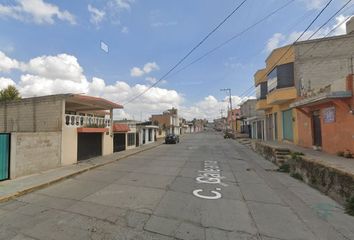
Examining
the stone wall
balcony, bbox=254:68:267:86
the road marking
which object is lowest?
the road marking

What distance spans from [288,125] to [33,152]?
17.9m

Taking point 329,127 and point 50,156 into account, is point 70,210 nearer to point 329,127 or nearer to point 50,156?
point 50,156

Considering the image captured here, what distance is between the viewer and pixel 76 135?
48.3 ft

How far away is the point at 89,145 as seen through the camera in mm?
16984

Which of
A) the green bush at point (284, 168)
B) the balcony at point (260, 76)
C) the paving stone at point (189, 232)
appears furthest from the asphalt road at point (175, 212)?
the balcony at point (260, 76)

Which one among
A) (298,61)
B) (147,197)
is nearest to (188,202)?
(147,197)

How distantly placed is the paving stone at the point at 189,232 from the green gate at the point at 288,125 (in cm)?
1575

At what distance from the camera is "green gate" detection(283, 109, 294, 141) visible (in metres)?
18.2

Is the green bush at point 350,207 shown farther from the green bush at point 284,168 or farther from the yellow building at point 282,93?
the yellow building at point 282,93

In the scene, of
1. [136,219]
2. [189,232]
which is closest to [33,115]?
[136,219]

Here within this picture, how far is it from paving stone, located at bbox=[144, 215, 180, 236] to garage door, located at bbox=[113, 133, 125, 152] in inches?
672

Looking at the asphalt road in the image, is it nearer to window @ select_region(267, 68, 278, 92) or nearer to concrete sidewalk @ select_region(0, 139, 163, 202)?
concrete sidewalk @ select_region(0, 139, 163, 202)

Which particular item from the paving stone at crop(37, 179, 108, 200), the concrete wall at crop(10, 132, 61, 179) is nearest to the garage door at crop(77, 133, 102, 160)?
the concrete wall at crop(10, 132, 61, 179)

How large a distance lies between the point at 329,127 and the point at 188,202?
30.7 feet
